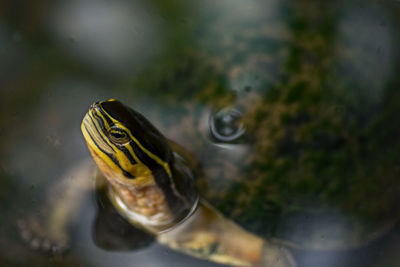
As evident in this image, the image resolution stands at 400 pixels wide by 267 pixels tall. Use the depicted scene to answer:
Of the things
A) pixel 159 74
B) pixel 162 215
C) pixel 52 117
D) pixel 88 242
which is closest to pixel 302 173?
pixel 162 215

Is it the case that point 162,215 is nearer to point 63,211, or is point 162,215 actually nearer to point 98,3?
point 63,211

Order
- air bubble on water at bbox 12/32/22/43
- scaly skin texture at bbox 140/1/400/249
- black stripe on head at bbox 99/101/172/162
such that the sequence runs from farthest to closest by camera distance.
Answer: air bubble on water at bbox 12/32/22/43 < scaly skin texture at bbox 140/1/400/249 < black stripe on head at bbox 99/101/172/162

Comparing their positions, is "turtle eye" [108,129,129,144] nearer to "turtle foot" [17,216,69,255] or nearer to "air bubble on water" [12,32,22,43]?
"turtle foot" [17,216,69,255]

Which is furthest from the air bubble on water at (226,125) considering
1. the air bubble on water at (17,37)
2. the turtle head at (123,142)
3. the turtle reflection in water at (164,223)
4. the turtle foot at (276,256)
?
the air bubble on water at (17,37)

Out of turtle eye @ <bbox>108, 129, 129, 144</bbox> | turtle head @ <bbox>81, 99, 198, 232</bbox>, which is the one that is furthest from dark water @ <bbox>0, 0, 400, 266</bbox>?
turtle eye @ <bbox>108, 129, 129, 144</bbox>

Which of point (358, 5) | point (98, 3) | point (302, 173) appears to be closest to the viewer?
point (302, 173)

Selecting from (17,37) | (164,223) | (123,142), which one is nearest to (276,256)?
(164,223)

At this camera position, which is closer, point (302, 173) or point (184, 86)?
point (302, 173)
